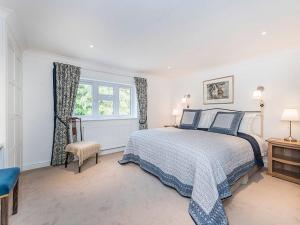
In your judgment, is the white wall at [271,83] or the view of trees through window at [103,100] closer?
the white wall at [271,83]

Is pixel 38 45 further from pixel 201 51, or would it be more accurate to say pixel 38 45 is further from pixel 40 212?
pixel 201 51

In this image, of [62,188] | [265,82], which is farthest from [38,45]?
[265,82]

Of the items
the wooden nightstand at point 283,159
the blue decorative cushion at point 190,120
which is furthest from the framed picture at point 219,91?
the wooden nightstand at point 283,159

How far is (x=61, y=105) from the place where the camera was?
346 cm

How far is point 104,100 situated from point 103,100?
29 millimetres

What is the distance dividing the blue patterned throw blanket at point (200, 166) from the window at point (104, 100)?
1.71m

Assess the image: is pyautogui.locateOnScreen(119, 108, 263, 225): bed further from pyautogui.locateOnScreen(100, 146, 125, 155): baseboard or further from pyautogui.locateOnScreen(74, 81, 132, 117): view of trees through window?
pyautogui.locateOnScreen(74, 81, 132, 117): view of trees through window

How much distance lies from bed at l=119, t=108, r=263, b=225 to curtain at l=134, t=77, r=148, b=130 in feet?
5.40

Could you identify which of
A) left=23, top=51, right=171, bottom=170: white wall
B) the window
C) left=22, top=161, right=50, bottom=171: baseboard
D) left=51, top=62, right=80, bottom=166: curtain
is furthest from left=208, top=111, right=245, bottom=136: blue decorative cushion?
left=22, top=161, right=50, bottom=171: baseboard

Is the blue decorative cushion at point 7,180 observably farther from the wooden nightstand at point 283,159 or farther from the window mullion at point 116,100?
the wooden nightstand at point 283,159

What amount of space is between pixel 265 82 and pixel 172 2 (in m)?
2.76

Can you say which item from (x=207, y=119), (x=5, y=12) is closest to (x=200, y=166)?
(x=207, y=119)

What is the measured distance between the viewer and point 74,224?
65.7 inches

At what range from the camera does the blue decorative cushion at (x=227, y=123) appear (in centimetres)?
319
